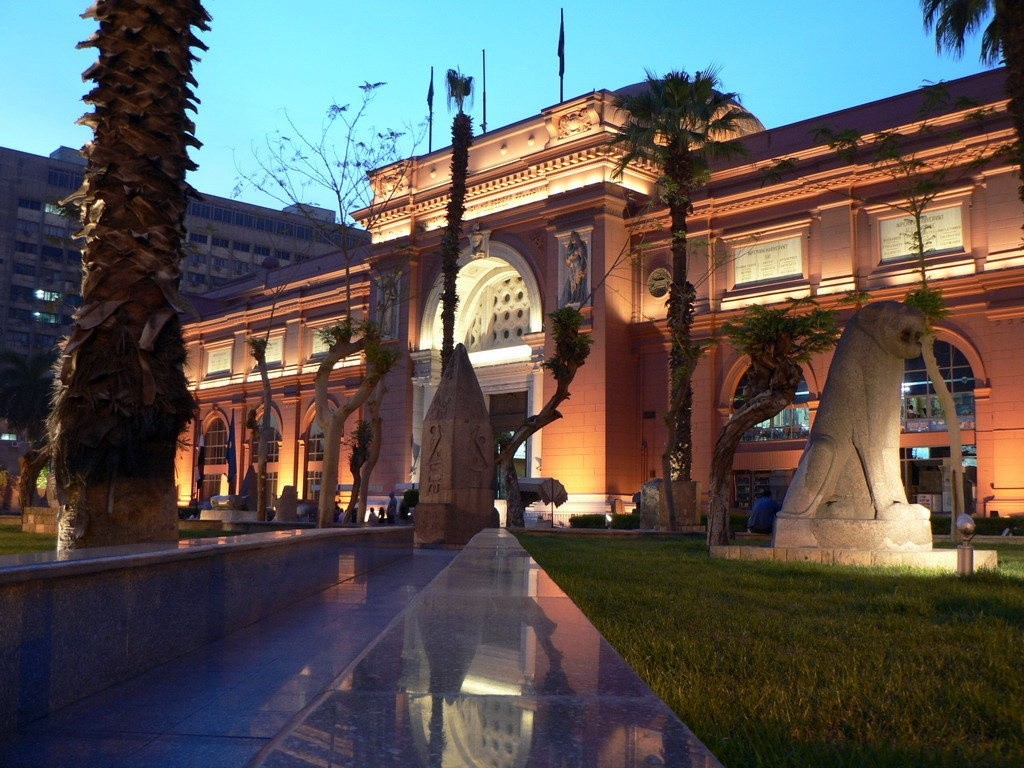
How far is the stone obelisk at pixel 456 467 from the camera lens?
1459 cm

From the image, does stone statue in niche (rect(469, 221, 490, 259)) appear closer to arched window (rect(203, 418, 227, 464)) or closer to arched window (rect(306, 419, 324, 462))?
arched window (rect(306, 419, 324, 462))

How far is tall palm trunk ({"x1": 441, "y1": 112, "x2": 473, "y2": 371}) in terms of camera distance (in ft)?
102

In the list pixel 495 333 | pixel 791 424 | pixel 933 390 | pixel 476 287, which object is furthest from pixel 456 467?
pixel 476 287

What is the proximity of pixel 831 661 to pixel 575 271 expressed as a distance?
30.0 meters

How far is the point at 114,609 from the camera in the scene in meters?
3.99

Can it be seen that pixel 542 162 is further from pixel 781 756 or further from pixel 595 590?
pixel 781 756

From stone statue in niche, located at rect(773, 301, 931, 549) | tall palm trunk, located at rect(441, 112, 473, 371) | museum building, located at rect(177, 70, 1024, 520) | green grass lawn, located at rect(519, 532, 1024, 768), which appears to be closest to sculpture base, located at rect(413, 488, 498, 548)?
stone statue in niche, located at rect(773, 301, 931, 549)

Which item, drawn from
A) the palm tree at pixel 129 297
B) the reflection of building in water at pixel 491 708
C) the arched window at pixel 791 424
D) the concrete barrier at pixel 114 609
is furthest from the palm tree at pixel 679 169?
the reflection of building in water at pixel 491 708

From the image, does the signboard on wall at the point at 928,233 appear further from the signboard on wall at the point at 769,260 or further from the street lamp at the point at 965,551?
the street lamp at the point at 965,551

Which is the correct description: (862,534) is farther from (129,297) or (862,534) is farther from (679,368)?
(679,368)

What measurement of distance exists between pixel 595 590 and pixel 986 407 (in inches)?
830

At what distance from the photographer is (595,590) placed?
7.49 metres

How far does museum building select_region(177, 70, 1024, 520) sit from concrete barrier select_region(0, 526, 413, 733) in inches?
716

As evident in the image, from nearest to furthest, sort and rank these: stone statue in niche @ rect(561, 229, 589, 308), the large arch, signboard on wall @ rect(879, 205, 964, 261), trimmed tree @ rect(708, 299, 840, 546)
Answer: trimmed tree @ rect(708, 299, 840, 546) → signboard on wall @ rect(879, 205, 964, 261) → stone statue in niche @ rect(561, 229, 589, 308) → the large arch
